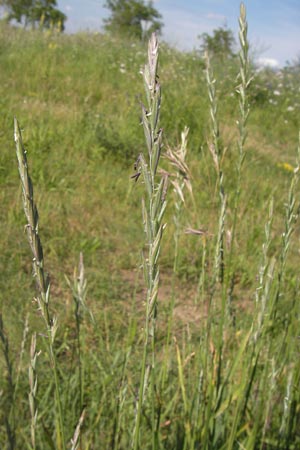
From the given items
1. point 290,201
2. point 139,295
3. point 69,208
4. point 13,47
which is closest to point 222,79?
point 13,47

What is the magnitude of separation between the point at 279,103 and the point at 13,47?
13.1ft

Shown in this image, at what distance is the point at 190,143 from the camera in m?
4.98

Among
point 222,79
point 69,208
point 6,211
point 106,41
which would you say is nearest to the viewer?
point 6,211

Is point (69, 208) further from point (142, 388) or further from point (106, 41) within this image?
point (106, 41)

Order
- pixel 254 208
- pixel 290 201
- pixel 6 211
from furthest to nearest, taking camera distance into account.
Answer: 1. pixel 254 208
2. pixel 6 211
3. pixel 290 201

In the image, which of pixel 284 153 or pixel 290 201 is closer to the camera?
pixel 290 201

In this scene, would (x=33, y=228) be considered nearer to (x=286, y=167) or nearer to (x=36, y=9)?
(x=286, y=167)

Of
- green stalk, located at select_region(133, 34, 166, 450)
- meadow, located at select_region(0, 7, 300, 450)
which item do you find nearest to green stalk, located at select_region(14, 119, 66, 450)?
meadow, located at select_region(0, 7, 300, 450)

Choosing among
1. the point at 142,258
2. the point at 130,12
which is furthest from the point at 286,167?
the point at 130,12

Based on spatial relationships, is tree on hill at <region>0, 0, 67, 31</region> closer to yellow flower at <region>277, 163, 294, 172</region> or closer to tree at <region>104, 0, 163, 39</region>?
tree at <region>104, 0, 163, 39</region>

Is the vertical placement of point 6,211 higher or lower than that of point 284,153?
lower

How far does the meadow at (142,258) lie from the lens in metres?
0.88

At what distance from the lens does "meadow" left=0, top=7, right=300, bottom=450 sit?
34.7 inches

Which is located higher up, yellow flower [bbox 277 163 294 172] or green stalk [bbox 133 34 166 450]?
green stalk [bbox 133 34 166 450]
